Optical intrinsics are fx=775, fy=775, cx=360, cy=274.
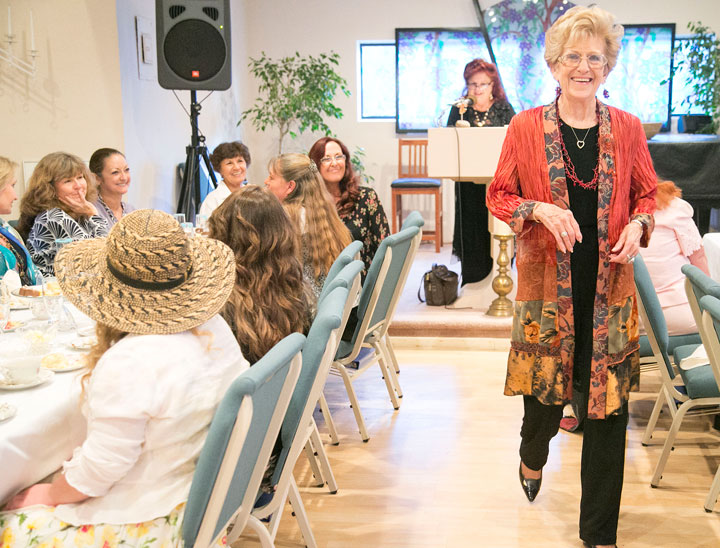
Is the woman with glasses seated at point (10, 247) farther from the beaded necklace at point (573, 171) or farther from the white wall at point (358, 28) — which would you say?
the white wall at point (358, 28)

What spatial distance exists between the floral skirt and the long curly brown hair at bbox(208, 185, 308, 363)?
67cm

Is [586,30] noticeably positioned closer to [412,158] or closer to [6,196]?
[6,196]

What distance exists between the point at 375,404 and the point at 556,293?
5.42 ft

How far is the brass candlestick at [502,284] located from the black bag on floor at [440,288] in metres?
0.35

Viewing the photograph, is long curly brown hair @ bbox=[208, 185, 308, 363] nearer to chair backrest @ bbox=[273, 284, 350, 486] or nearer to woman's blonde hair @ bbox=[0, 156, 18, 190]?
chair backrest @ bbox=[273, 284, 350, 486]

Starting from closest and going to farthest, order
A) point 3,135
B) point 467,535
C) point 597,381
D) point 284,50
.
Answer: point 597,381
point 467,535
point 3,135
point 284,50

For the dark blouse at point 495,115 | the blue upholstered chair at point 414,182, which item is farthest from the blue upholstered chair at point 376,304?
the blue upholstered chair at point 414,182

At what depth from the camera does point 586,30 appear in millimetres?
2104

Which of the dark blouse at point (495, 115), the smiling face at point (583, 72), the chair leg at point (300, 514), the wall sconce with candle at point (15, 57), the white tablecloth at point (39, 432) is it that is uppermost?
the wall sconce with candle at point (15, 57)

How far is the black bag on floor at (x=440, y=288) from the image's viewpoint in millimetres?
5133

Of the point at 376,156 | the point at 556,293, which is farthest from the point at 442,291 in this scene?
the point at 376,156

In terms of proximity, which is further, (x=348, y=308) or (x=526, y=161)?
(x=348, y=308)

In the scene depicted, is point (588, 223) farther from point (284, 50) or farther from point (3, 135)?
point (284, 50)

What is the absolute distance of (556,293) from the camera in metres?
2.25
